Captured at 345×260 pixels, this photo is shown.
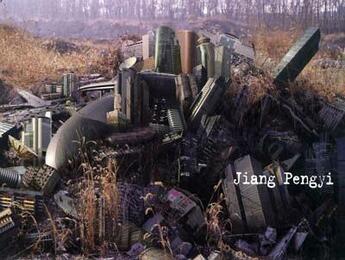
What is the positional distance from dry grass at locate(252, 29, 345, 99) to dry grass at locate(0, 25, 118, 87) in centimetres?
152

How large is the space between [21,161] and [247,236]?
1912mm

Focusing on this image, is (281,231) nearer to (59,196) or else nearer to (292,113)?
(292,113)

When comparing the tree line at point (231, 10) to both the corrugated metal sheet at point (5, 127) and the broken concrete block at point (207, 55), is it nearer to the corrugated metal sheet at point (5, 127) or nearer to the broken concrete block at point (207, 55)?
the broken concrete block at point (207, 55)

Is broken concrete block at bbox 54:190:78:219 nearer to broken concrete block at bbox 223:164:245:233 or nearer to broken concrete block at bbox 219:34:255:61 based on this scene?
broken concrete block at bbox 223:164:245:233

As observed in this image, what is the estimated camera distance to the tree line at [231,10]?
15.1 ft

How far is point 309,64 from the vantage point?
498 cm

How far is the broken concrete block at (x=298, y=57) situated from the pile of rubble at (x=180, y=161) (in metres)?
0.01

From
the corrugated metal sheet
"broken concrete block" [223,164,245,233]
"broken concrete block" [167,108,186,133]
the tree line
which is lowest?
"broken concrete block" [223,164,245,233]

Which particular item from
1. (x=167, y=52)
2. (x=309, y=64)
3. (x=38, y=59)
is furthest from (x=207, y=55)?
(x=38, y=59)

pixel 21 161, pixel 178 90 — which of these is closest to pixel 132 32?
pixel 178 90

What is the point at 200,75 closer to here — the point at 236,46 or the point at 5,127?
the point at 236,46

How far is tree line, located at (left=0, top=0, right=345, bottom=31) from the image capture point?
460cm

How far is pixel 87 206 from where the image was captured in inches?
144

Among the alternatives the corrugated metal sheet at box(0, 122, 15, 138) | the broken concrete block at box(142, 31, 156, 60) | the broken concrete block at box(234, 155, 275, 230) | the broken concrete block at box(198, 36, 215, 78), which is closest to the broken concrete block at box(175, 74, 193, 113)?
the broken concrete block at box(198, 36, 215, 78)
